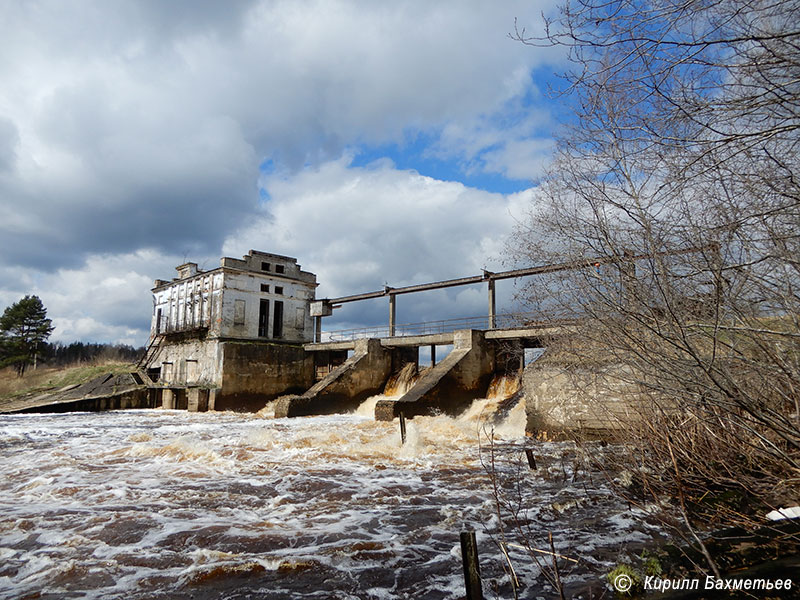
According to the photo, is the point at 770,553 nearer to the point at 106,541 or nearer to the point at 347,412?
the point at 106,541

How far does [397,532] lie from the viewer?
586 cm

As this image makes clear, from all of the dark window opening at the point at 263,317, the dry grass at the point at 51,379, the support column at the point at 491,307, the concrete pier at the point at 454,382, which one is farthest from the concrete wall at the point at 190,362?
the support column at the point at 491,307

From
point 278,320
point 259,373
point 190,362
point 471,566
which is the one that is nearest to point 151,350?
point 190,362

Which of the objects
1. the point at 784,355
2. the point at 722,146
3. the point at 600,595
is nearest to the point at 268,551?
the point at 600,595

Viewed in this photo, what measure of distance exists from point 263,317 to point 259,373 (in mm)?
5894

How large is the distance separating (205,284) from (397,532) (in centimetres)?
2623

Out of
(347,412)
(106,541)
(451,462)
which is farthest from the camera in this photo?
(347,412)

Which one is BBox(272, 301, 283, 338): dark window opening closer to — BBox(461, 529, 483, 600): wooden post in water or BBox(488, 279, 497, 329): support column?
BBox(488, 279, 497, 329): support column

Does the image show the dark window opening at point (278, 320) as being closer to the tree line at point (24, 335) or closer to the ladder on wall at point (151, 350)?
the ladder on wall at point (151, 350)

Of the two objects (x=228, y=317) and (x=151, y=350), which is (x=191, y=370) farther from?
(x=151, y=350)

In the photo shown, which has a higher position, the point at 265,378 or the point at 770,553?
the point at 265,378

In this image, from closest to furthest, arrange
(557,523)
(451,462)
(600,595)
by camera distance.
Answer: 1. (600,595)
2. (557,523)
3. (451,462)

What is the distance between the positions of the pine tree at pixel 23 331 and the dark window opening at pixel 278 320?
29.3 m

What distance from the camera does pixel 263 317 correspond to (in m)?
29.9
